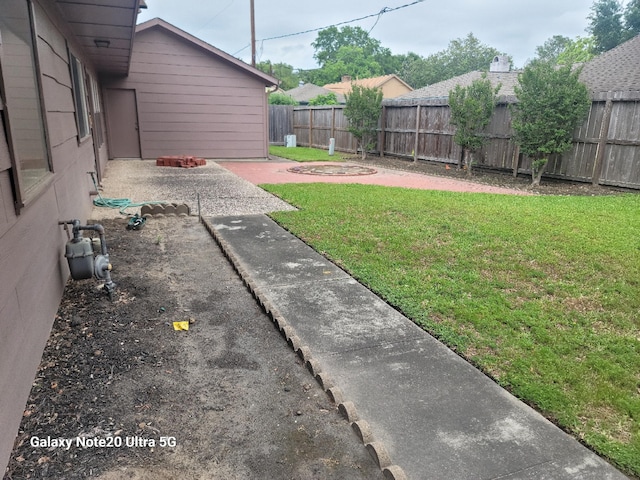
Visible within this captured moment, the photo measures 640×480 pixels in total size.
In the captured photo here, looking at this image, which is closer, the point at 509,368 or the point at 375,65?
the point at 509,368

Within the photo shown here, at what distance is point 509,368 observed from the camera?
8.45ft

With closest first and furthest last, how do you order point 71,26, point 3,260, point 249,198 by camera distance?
point 3,260 → point 71,26 → point 249,198

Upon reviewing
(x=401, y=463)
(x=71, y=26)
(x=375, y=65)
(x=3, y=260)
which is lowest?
(x=401, y=463)

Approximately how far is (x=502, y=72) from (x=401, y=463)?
2127 centimetres

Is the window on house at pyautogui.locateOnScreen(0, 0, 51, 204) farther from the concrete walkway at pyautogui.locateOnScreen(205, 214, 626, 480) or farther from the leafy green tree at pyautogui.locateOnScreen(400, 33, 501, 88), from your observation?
the leafy green tree at pyautogui.locateOnScreen(400, 33, 501, 88)

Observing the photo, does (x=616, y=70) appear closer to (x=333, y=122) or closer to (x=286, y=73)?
(x=333, y=122)

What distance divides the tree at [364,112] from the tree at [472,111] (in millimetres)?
4099

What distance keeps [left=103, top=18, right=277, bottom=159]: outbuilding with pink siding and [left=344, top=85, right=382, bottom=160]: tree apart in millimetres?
2880

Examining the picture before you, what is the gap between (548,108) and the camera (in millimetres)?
9273

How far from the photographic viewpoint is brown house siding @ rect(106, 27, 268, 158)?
14.1 m

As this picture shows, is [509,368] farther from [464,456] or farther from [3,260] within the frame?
[3,260]

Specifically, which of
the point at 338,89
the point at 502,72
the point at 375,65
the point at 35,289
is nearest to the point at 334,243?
the point at 35,289

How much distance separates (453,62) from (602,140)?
64.1 metres

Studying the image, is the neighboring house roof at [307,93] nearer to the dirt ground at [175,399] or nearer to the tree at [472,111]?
the tree at [472,111]
